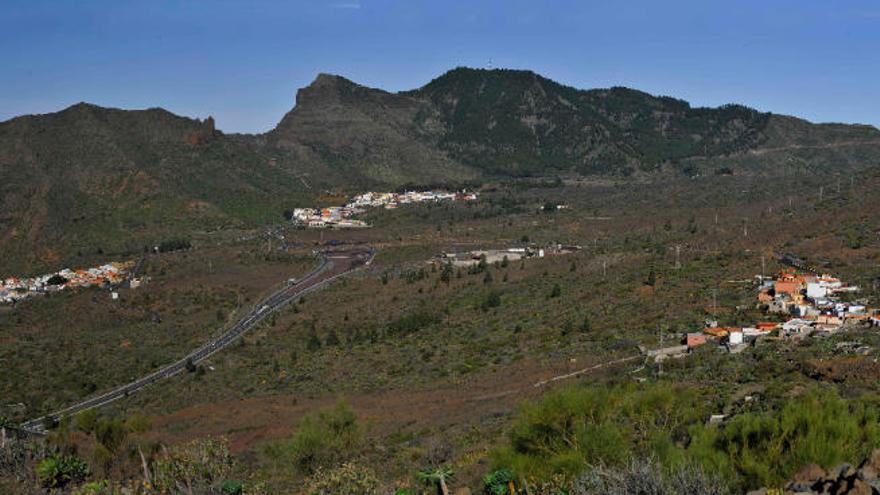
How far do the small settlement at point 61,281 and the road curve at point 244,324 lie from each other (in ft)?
49.0

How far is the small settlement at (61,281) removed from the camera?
78.6m

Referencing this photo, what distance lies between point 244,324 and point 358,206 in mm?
72378

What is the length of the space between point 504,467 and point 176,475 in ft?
22.4

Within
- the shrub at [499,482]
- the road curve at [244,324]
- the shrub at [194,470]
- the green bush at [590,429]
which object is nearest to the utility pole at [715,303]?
the green bush at [590,429]

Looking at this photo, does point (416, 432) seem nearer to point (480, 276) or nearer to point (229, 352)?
point (229, 352)

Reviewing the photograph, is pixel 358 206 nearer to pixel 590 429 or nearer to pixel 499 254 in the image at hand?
pixel 499 254

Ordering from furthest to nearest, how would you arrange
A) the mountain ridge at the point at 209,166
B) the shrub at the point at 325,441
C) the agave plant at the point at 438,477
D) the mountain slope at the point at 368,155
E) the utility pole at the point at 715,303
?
the mountain slope at the point at 368,155 → the mountain ridge at the point at 209,166 → the utility pole at the point at 715,303 → the shrub at the point at 325,441 → the agave plant at the point at 438,477

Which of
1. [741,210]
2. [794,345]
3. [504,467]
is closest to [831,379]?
[794,345]

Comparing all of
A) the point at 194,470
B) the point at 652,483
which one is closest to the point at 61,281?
the point at 194,470

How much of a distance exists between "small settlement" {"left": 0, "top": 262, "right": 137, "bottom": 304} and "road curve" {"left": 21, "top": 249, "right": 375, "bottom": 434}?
49.0 feet

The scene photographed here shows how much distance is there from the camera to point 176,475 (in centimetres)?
1862

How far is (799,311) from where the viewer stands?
119 feet

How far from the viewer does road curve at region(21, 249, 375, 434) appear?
42447 mm

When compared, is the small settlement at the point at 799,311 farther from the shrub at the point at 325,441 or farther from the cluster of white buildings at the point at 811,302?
the shrub at the point at 325,441
